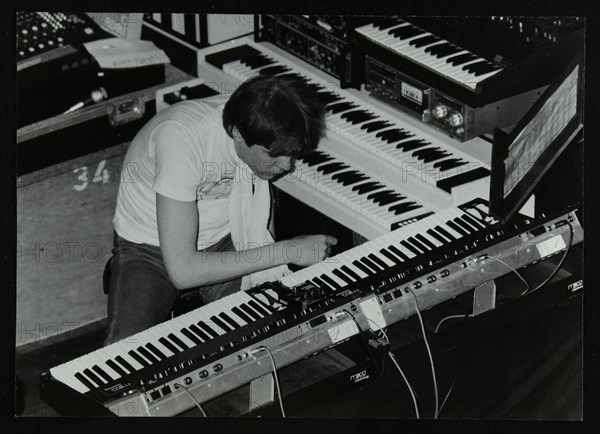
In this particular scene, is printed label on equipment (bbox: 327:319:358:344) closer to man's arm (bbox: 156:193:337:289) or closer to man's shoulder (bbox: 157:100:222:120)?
man's arm (bbox: 156:193:337:289)

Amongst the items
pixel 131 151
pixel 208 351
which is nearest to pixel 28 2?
pixel 131 151

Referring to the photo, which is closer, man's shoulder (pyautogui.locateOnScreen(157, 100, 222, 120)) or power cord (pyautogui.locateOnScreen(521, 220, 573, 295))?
man's shoulder (pyautogui.locateOnScreen(157, 100, 222, 120))

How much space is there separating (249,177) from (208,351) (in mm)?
708

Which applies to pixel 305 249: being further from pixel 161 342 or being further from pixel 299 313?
pixel 161 342

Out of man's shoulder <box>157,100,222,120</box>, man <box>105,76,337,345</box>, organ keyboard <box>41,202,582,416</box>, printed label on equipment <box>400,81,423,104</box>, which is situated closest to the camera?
organ keyboard <box>41,202,582,416</box>

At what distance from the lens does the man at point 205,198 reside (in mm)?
4246

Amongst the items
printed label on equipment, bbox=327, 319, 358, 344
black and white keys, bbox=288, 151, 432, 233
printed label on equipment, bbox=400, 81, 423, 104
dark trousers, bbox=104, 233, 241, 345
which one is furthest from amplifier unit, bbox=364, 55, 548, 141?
A: dark trousers, bbox=104, 233, 241, 345

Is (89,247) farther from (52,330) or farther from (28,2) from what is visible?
(28,2)

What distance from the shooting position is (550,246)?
4.66m

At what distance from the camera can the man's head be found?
4215 millimetres

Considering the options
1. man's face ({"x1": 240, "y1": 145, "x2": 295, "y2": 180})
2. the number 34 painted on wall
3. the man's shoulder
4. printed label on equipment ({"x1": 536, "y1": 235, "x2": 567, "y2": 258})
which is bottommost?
the number 34 painted on wall

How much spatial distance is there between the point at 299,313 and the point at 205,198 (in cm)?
56

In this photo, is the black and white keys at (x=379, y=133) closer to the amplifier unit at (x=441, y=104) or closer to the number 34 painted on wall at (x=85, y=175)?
the amplifier unit at (x=441, y=104)

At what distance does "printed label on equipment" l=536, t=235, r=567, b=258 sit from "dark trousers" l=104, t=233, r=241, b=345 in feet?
4.24
